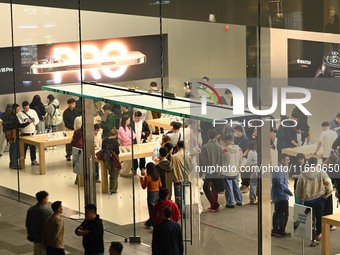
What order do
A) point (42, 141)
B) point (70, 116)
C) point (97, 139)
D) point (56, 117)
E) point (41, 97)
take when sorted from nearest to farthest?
point (97, 139) < point (70, 116) < point (56, 117) < point (42, 141) < point (41, 97)

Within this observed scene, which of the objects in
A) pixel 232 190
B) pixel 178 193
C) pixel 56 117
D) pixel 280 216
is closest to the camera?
pixel 280 216

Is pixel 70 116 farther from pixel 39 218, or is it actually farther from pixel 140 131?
pixel 39 218

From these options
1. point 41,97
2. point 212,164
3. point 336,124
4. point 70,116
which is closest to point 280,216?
point 212,164

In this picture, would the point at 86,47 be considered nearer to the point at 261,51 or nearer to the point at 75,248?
the point at 75,248

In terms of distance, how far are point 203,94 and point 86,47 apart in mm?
4064

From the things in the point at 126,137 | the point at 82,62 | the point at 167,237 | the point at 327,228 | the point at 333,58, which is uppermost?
the point at 333,58

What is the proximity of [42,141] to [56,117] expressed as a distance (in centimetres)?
69

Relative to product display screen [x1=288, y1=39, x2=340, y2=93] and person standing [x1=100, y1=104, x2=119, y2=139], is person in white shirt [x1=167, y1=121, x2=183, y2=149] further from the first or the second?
product display screen [x1=288, y1=39, x2=340, y2=93]

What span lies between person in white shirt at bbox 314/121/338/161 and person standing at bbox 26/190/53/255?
11.8ft

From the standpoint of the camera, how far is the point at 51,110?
59.2 feet

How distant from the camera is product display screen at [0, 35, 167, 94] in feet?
49.4

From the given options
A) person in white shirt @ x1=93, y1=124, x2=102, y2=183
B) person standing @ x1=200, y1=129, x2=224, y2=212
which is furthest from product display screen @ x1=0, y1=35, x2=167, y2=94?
person standing @ x1=200, y1=129, x2=224, y2=212

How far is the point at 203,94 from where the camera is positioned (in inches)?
514

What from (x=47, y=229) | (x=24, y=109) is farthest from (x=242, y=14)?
(x=24, y=109)
